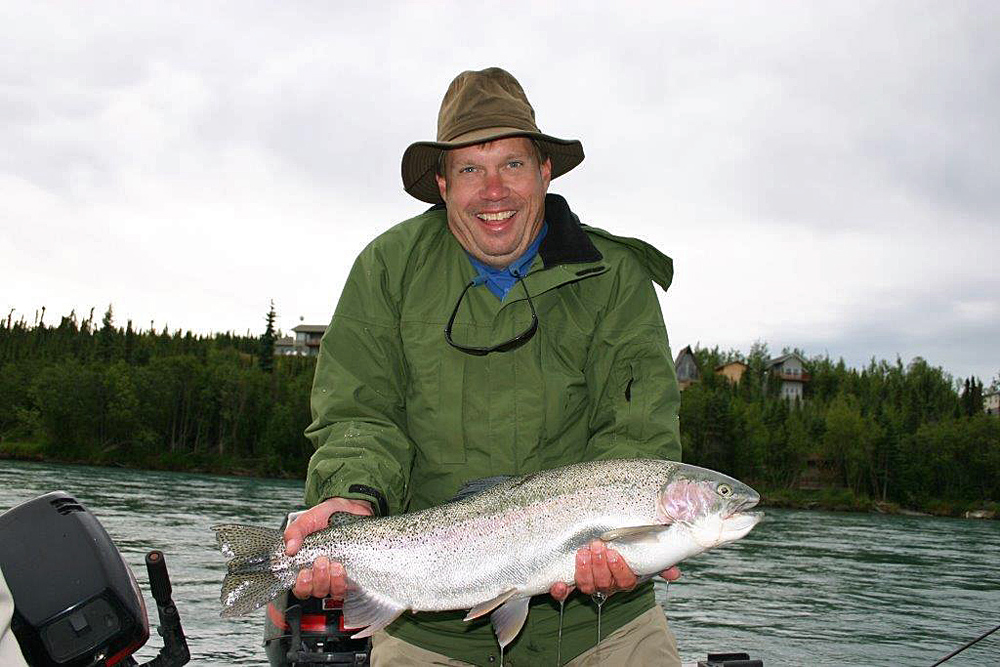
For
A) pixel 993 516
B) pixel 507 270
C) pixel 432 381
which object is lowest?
pixel 993 516

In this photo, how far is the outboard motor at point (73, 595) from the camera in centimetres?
Result: 387

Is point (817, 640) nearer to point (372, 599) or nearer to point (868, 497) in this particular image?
point (372, 599)

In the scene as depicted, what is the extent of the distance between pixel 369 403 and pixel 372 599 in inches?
31.5

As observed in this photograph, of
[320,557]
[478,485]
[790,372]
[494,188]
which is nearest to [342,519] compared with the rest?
[320,557]

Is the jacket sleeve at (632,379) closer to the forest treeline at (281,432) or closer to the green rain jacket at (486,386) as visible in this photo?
the green rain jacket at (486,386)

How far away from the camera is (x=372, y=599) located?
3.85 metres

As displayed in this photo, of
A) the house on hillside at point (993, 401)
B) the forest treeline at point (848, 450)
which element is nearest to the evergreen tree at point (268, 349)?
the forest treeline at point (848, 450)

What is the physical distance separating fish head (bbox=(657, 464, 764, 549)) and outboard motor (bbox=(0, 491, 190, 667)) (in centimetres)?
203

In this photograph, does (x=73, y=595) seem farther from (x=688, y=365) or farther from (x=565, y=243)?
(x=688, y=365)

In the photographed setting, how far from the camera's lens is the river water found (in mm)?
14953

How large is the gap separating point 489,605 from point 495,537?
26 centimetres

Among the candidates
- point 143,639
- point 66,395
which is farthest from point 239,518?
point 66,395

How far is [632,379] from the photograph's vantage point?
4094 mm

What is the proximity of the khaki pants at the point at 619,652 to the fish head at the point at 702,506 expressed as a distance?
456mm
